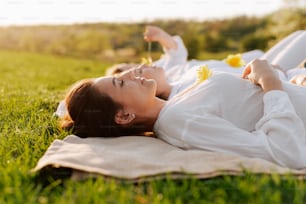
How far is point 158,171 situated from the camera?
2217mm

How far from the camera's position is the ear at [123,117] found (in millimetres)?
2777

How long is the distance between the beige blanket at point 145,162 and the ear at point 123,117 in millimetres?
208

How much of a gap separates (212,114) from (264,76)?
0.37 m

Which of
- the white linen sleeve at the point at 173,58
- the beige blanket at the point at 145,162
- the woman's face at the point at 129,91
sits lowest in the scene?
the white linen sleeve at the point at 173,58

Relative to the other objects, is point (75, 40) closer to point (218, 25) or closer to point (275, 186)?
point (218, 25)

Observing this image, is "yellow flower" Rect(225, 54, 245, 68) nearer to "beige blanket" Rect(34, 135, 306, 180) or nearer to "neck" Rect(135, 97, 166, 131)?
"neck" Rect(135, 97, 166, 131)

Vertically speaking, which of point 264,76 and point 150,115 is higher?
point 264,76

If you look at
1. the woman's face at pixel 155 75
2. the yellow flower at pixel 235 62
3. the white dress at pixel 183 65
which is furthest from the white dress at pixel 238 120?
the yellow flower at pixel 235 62

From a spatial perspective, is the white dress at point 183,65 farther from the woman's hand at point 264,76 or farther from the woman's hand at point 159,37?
the woman's hand at point 264,76

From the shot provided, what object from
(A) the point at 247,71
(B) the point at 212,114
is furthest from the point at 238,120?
(A) the point at 247,71

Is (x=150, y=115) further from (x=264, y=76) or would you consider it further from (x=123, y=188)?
(x=123, y=188)

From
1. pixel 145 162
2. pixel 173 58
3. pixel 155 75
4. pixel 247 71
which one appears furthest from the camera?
pixel 173 58

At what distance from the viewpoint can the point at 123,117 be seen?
9.16 feet

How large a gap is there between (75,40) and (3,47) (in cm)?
186
